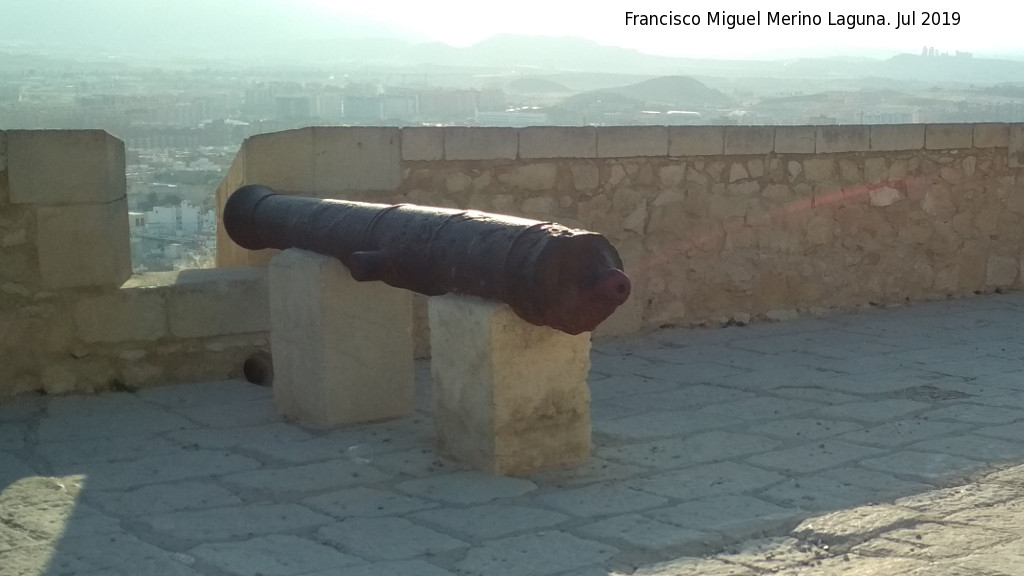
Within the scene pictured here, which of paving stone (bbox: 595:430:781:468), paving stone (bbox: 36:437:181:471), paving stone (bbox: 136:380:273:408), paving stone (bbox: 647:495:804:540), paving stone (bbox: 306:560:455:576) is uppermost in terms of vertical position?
paving stone (bbox: 306:560:455:576)

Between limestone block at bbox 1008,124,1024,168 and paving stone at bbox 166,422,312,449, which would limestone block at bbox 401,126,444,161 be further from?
limestone block at bbox 1008,124,1024,168

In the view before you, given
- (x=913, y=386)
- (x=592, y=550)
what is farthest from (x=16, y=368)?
(x=913, y=386)

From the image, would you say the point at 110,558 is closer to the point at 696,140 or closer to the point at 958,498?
the point at 958,498

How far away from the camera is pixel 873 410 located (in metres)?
4.89

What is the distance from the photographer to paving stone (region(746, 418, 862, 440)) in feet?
14.7

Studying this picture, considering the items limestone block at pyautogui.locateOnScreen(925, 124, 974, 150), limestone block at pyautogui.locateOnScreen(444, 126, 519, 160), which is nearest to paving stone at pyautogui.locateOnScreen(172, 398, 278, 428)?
limestone block at pyautogui.locateOnScreen(444, 126, 519, 160)

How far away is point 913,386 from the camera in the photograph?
540 cm

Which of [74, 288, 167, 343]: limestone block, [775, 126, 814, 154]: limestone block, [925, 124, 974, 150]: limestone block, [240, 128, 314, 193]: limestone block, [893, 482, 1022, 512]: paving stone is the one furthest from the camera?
[925, 124, 974, 150]: limestone block

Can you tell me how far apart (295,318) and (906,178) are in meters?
5.07

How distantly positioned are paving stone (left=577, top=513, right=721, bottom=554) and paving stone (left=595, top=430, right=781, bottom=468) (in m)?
0.70

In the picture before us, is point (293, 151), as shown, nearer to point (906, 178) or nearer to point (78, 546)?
point (78, 546)

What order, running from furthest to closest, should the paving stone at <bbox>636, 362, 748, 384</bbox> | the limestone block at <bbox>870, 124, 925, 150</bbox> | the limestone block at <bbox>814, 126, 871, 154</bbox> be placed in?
the limestone block at <bbox>870, 124, 925, 150</bbox>, the limestone block at <bbox>814, 126, 871, 154</bbox>, the paving stone at <bbox>636, 362, 748, 384</bbox>

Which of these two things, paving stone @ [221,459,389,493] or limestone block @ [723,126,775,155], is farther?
limestone block @ [723,126,775,155]

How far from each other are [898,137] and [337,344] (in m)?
4.96
